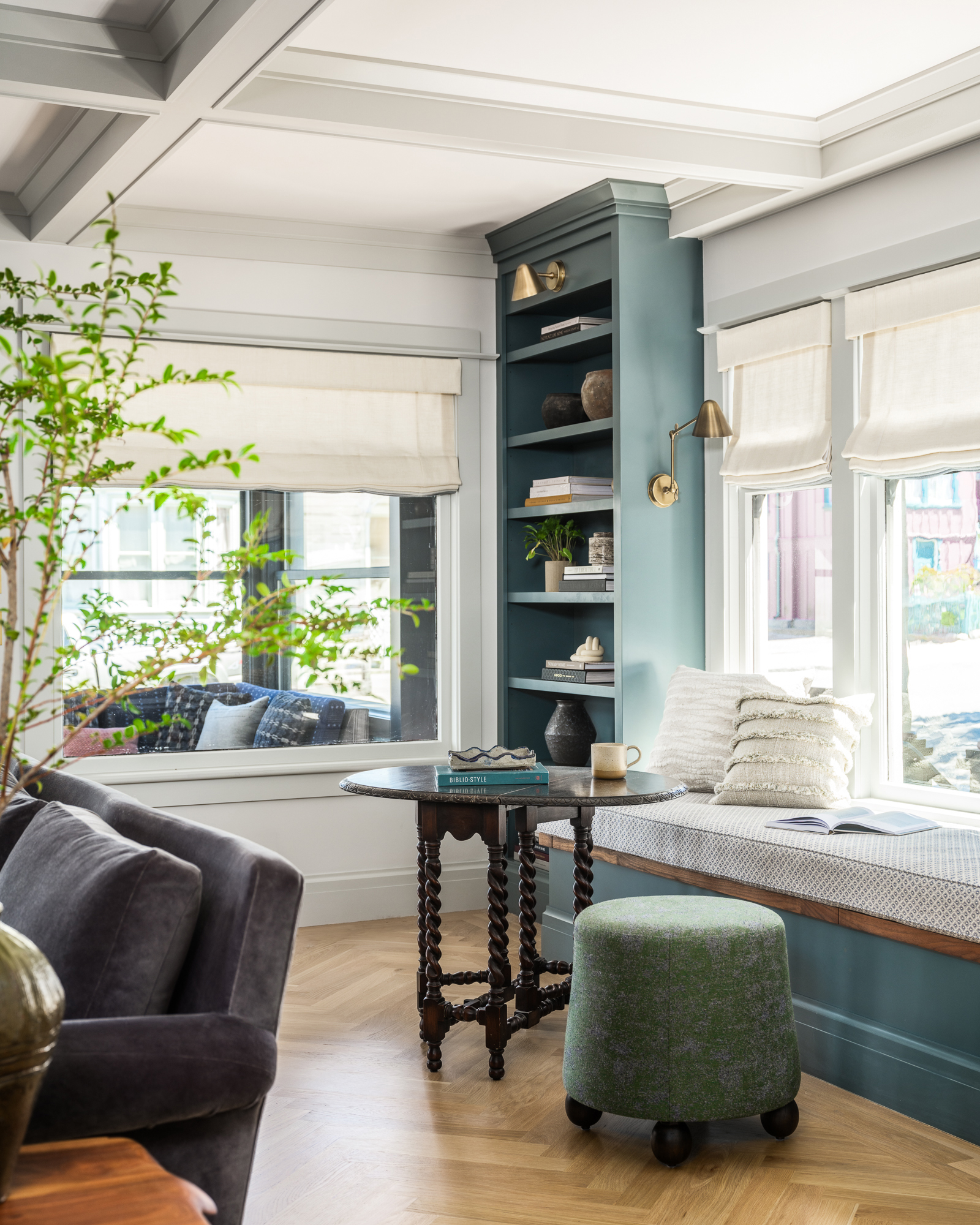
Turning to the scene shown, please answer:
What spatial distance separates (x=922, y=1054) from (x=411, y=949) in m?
1.99

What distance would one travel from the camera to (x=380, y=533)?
5.00m

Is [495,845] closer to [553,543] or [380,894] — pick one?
[380,894]

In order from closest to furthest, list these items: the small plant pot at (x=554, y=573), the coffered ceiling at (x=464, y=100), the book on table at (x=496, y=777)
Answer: the coffered ceiling at (x=464, y=100) → the book on table at (x=496, y=777) → the small plant pot at (x=554, y=573)

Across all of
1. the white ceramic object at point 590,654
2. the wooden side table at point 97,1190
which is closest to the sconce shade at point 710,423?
the white ceramic object at point 590,654

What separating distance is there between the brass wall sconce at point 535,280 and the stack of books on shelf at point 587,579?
1028 mm

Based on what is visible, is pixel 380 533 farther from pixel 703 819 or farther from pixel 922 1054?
pixel 922 1054

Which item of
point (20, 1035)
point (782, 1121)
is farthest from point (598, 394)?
point (20, 1035)

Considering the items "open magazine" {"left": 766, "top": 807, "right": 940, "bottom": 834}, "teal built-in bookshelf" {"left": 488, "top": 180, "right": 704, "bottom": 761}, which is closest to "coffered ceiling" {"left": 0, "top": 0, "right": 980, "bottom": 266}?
"teal built-in bookshelf" {"left": 488, "top": 180, "right": 704, "bottom": 761}

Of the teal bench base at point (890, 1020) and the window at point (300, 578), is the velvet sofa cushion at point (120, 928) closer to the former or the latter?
the teal bench base at point (890, 1020)

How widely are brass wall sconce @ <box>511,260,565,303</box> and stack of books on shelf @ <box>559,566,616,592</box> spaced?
103cm

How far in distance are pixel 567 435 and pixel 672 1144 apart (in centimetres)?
273

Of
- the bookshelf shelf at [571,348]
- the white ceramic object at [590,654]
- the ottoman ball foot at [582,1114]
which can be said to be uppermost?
the bookshelf shelf at [571,348]

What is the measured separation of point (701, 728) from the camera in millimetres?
4043

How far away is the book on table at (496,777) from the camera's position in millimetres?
3182
